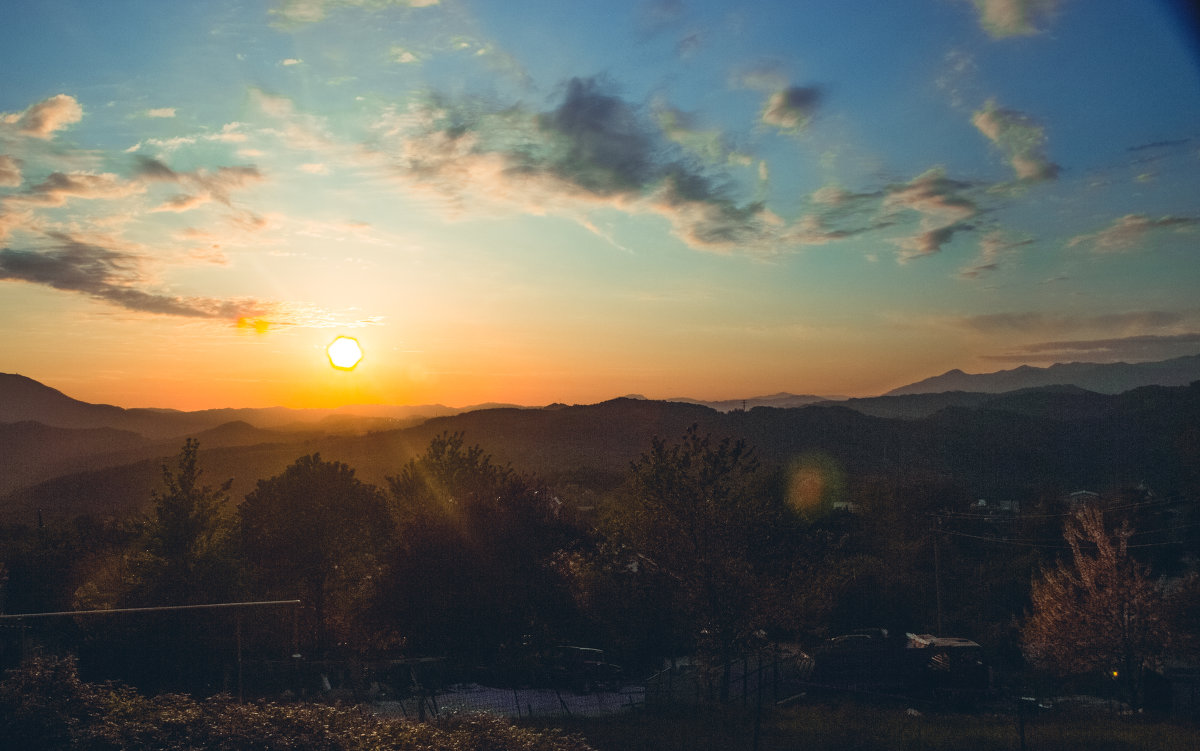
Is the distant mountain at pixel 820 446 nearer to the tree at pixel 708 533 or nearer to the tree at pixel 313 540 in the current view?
the tree at pixel 313 540

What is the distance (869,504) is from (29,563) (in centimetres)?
5795

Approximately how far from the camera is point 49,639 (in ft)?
102

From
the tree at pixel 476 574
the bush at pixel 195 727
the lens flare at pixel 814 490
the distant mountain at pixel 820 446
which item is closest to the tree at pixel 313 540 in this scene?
the tree at pixel 476 574

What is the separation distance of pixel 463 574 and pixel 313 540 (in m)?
15.8

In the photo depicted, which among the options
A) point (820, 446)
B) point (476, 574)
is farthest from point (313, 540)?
point (820, 446)

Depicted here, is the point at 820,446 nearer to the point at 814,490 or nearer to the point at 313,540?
the point at 814,490

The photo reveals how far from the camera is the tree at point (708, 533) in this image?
23.2 m

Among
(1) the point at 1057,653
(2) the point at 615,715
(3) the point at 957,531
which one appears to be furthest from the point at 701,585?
(3) the point at 957,531

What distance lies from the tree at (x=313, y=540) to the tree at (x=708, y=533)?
19.5 metres

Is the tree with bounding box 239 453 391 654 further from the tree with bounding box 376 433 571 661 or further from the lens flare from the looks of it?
the lens flare

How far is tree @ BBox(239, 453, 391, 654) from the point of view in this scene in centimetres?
4022

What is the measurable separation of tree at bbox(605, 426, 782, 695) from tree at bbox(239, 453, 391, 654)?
63.9 feet

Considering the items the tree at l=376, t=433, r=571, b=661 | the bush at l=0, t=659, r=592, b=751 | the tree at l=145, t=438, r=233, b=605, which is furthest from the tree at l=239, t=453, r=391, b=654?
the bush at l=0, t=659, r=592, b=751

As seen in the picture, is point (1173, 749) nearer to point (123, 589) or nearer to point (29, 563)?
point (123, 589)
